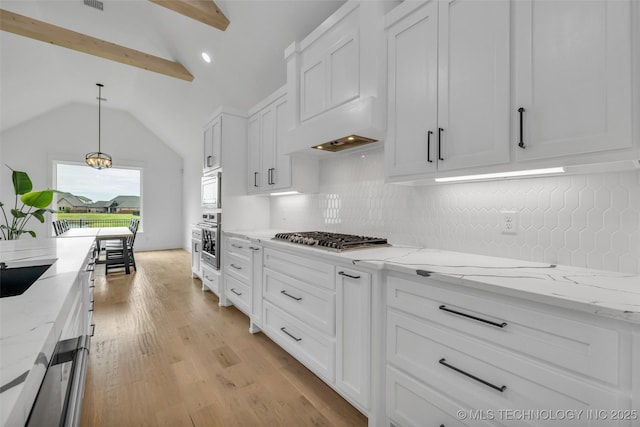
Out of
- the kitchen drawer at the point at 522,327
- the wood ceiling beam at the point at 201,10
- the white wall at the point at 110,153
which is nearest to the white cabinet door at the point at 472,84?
the kitchen drawer at the point at 522,327

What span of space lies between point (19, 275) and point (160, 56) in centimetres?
426

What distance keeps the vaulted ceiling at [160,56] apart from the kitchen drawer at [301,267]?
209 cm

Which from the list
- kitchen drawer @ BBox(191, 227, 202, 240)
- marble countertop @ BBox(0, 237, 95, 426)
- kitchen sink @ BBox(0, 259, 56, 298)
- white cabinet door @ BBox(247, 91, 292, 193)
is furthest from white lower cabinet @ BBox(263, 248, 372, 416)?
kitchen drawer @ BBox(191, 227, 202, 240)

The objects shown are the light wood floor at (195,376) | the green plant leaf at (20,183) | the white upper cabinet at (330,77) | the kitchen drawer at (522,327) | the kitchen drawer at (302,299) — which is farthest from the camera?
the green plant leaf at (20,183)

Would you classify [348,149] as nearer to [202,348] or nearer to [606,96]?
[606,96]

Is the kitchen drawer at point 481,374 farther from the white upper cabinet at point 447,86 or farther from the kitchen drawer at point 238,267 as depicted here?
the kitchen drawer at point 238,267

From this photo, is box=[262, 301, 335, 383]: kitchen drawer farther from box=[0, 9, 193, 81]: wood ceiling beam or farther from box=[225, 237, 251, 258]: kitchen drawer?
box=[0, 9, 193, 81]: wood ceiling beam

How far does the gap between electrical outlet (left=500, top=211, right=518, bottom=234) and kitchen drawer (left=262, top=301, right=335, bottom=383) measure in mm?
1170

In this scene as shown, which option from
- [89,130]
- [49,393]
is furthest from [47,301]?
[89,130]

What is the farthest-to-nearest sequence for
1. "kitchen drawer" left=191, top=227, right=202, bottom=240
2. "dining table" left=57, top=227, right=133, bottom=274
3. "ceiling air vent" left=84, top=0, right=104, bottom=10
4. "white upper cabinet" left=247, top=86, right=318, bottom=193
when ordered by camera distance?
1. "dining table" left=57, top=227, right=133, bottom=274
2. "kitchen drawer" left=191, top=227, right=202, bottom=240
3. "ceiling air vent" left=84, top=0, right=104, bottom=10
4. "white upper cabinet" left=247, top=86, right=318, bottom=193

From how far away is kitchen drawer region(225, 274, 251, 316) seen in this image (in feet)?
8.91

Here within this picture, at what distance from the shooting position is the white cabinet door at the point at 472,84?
125 centimetres

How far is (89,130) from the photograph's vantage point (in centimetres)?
663

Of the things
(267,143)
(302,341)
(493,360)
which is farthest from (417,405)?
(267,143)
